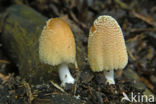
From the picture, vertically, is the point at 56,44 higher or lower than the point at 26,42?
lower

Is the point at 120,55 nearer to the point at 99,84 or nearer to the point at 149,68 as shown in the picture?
the point at 99,84

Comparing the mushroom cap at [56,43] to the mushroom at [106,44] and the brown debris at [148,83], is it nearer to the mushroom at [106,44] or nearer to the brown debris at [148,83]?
the mushroom at [106,44]

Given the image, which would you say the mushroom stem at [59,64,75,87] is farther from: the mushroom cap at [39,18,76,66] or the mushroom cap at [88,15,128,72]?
the mushroom cap at [88,15,128,72]

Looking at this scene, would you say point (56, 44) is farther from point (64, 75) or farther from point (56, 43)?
point (64, 75)

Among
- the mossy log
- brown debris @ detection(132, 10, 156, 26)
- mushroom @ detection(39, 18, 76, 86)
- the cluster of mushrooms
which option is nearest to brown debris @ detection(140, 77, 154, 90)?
brown debris @ detection(132, 10, 156, 26)

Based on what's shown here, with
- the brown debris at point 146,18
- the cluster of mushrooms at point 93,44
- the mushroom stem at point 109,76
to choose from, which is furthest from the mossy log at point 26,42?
the brown debris at point 146,18

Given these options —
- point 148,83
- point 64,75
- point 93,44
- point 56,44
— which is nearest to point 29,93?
point 64,75

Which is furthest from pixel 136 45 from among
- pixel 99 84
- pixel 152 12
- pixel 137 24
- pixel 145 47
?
pixel 99 84
